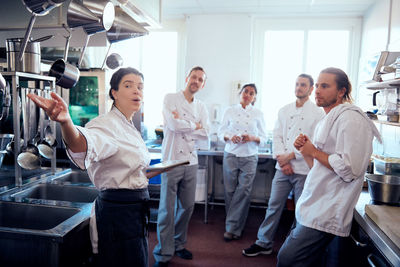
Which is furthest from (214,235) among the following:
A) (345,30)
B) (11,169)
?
(345,30)

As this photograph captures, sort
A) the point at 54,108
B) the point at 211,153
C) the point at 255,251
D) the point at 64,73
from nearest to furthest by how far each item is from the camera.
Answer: the point at 54,108
the point at 64,73
the point at 255,251
the point at 211,153

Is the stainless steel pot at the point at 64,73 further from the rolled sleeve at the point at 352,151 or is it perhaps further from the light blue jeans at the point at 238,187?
the light blue jeans at the point at 238,187

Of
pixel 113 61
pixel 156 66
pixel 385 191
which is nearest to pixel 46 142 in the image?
pixel 113 61

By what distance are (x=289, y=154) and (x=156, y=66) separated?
242cm

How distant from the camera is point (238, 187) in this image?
2934 mm

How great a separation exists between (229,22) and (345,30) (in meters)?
1.44

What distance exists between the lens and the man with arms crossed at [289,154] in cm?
241

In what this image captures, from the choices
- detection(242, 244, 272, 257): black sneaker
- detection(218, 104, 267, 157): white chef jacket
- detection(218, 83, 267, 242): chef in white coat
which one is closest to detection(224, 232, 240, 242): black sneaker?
detection(218, 83, 267, 242): chef in white coat

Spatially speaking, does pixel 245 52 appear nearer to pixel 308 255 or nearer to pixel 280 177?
pixel 280 177

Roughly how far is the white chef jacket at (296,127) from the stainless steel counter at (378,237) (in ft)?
2.65

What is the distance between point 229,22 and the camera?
3799mm

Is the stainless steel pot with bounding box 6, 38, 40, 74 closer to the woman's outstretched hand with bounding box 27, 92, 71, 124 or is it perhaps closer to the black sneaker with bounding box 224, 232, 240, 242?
the woman's outstretched hand with bounding box 27, 92, 71, 124

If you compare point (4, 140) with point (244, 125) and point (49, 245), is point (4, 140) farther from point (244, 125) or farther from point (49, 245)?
point (244, 125)

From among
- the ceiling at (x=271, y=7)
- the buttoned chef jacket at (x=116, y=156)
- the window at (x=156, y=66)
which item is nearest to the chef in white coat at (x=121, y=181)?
the buttoned chef jacket at (x=116, y=156)
